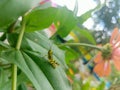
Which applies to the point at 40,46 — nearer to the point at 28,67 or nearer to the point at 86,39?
the point at 28,67

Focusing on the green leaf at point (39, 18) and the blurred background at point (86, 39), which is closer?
the green leaf at point (39, 18)

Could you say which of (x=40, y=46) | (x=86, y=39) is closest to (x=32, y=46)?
(x=40, y=46)

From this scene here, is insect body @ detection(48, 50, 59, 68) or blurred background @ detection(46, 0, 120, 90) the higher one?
blurred background @ detection(46, 0, 120, 90)

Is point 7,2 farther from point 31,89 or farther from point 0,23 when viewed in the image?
point 31,89

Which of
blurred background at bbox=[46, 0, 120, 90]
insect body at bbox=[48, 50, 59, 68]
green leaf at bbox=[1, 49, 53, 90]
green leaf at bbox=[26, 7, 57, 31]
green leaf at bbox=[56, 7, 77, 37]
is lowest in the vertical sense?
green leaf at bbox=[1, 49, 53, 90]

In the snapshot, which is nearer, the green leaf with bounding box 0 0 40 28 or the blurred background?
the green leaf with bounding box 0 0 40 28

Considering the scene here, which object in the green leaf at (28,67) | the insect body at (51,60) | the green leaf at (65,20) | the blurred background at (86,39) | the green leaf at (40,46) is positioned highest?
the blurred background at (86,39)
